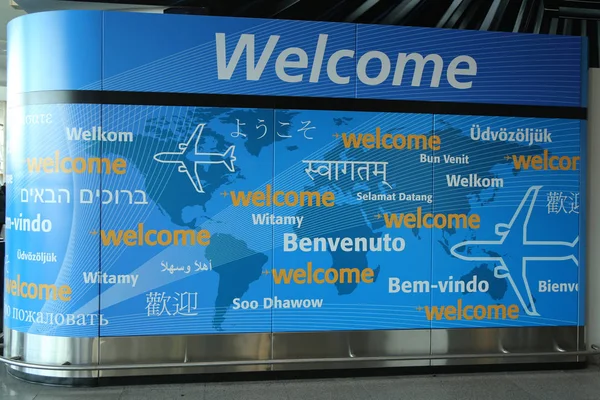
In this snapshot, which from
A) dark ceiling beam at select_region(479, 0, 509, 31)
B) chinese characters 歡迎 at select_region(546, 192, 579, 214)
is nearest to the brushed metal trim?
chinese characters 歡迎 at select_region(546, 192, 579, 214)

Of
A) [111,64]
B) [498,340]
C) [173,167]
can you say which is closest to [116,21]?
[111,64]

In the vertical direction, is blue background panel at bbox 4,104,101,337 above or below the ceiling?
below

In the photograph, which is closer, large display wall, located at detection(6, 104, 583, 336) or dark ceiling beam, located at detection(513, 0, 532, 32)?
large display wall, located at detection(6, 104, 583, 336)

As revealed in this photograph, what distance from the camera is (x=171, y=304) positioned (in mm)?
4141

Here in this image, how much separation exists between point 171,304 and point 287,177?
140 centimetres

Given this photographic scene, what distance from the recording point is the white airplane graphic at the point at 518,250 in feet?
14.8

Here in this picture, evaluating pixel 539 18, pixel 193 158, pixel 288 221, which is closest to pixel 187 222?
pixel 193 158

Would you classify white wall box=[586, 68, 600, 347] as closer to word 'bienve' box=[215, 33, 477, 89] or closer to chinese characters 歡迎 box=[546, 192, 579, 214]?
chinese characters 歡迎 box=[546, 192, 579, 214]

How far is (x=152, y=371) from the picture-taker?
414 centimetres

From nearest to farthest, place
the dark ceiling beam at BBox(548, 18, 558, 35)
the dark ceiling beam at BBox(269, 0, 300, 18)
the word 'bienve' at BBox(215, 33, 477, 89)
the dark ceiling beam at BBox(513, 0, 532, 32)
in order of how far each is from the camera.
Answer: the word 'bienve' at BBox(215, 33, 477, 89) → the dark ceiling beam at BBox(269, 0, 300, 18) → the dark ceiling beam at BBox(513, 0, 532, 32) → the dark ceiling beam at BBox(548, 18, 558, 35)

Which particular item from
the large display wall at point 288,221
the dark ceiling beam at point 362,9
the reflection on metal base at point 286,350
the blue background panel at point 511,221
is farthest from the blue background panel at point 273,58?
the dark ceiling beam at point 362,9

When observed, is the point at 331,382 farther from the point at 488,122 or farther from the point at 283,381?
the point at 488,122

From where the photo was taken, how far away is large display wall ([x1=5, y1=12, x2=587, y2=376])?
4.05 m

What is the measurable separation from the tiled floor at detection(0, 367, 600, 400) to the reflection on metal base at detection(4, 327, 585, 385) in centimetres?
12
